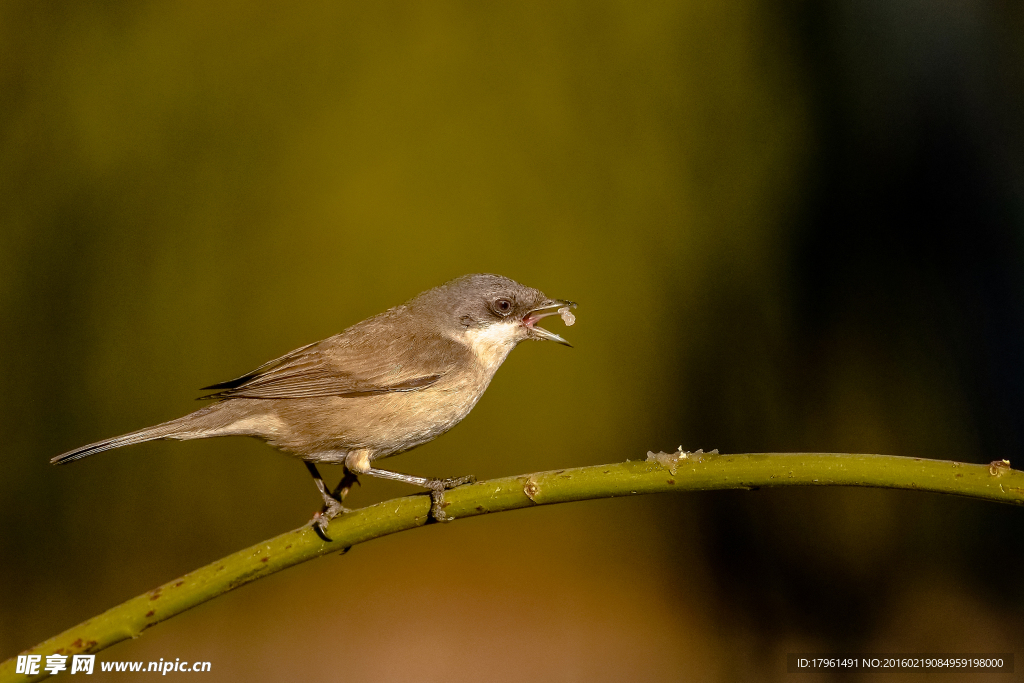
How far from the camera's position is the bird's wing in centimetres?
270

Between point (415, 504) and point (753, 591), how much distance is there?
449 centimetres

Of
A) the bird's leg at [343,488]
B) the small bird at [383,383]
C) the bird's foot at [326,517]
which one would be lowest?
the bird's foot at [326,517]

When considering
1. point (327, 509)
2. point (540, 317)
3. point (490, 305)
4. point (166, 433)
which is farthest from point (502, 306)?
point (166, 433)

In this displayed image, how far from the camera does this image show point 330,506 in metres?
2.21

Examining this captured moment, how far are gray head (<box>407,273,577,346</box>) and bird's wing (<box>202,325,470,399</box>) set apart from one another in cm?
10

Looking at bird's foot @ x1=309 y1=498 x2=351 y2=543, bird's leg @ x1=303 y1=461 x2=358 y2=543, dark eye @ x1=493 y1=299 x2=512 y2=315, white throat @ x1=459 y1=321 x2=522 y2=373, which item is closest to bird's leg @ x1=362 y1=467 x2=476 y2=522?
bird's leg @ x1=303 y1=461 x2=358 y2=543

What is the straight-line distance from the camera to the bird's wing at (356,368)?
2.70 m

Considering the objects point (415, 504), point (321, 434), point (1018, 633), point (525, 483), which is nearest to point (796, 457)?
point (525, 483)

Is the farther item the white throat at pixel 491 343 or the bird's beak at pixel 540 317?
the white throat at pixel 491 343

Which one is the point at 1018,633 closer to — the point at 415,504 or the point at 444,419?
the point at 444,419

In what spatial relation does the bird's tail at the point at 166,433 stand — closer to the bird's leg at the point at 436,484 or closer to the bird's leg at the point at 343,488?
the bird's leg at the point at 343,488

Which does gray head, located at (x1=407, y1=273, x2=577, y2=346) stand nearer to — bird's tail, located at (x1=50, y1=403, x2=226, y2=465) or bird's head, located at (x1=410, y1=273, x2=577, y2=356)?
bird's head, located at (x1=410, y1=273, x2=577, y2=356)

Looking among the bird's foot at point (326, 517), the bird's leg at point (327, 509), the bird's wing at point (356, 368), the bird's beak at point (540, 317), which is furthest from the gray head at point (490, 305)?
the bird's foot at point (326, 517)

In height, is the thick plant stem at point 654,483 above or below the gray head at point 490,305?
below
